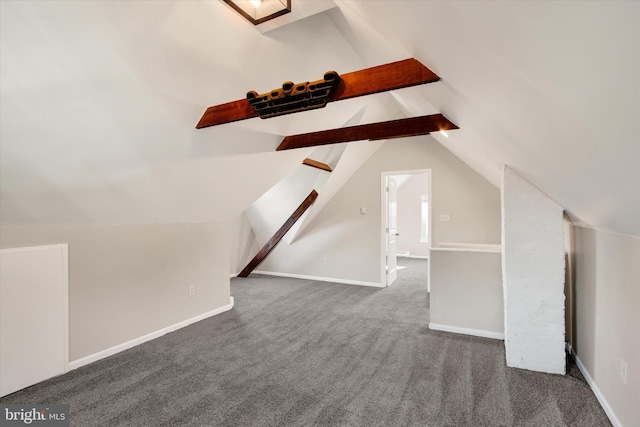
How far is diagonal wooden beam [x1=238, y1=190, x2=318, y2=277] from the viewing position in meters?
5.35

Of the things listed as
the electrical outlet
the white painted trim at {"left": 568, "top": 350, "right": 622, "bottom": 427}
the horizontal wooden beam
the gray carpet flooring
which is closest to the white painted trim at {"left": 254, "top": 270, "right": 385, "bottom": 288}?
the gray carpet flooring

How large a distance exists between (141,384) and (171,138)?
187cm

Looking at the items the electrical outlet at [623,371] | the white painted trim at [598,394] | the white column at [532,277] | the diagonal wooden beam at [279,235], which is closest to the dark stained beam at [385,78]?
the white column at [532,277]

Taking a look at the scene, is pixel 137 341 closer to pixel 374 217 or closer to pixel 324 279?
pixel 324 279

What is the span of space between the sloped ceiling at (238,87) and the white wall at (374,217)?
95.4 inches

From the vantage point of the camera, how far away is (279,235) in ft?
19.2

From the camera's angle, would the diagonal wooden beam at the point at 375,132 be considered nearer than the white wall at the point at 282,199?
Yes

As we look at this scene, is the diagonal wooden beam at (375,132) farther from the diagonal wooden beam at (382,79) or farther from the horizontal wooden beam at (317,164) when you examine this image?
the diagonal wooden beam at (382,79)

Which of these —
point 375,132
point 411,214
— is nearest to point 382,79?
point 375,132

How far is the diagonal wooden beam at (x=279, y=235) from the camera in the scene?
17.6ft

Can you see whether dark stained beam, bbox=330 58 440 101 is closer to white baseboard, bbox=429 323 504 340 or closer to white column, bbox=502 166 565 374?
white column, bbox=502 166 565 374

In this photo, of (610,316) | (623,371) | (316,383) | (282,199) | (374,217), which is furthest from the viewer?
(282,199)

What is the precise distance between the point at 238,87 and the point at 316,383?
2357mm

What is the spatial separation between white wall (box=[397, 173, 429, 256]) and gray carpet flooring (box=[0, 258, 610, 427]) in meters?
5.59
